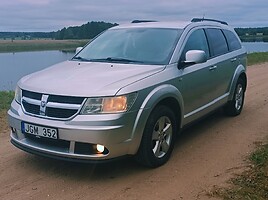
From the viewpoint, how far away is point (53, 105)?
4113 millimetres

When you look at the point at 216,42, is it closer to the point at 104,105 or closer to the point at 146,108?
the point at 146,108

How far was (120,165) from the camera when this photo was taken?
4.74 meters

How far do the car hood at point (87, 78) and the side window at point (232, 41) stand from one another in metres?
2.47

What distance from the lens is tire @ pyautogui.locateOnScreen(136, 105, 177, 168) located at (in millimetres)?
4367

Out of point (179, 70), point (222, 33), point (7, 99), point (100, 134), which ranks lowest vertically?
point (7, 99)

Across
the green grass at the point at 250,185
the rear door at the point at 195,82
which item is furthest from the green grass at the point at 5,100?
the green grass at the point at 250,185

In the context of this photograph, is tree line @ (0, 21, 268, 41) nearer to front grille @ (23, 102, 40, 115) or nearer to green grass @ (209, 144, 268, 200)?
front grille @ (23, 102, 40, 115)

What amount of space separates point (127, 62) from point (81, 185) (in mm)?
1693

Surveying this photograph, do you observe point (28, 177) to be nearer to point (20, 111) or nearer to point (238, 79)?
point (20, 111)

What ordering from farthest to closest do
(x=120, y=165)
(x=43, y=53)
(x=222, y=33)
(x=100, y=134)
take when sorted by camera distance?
(x=43, y=53) < (x=222, y=33) < (x=120, y=165) < (x=100, y=134)

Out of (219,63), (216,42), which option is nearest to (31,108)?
(219,63)

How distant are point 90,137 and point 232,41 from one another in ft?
13.1

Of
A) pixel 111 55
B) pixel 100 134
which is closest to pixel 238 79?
pixel 111 55

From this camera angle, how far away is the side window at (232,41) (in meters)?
6.84
